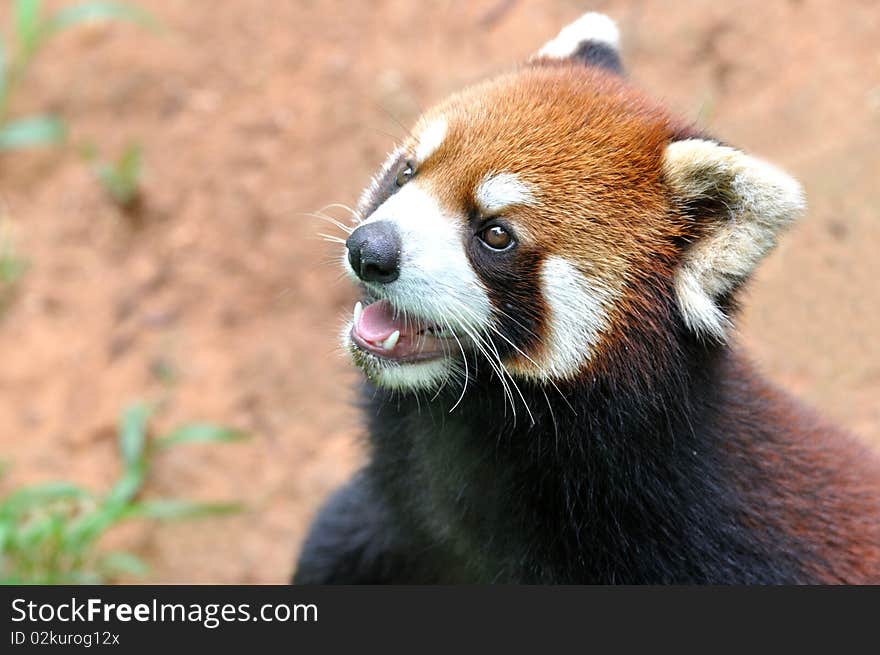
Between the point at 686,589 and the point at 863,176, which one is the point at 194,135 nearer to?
the point at 863,176

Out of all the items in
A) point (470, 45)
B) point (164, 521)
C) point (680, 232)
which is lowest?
point (164, 521)

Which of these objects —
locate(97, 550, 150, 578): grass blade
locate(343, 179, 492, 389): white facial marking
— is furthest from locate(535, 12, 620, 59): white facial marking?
locate(97, 550, 150, 578): grass blade

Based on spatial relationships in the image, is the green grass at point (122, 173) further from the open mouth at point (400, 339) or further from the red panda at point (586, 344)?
the open mouth at point (400, 339)

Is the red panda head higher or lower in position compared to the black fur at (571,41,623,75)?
lower

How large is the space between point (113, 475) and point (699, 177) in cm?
389

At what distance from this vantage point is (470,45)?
672 centimetres

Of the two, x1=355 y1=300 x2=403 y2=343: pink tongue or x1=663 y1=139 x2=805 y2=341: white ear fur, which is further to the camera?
x1=355 y1=300 x2=403 y2=343: pink tongue

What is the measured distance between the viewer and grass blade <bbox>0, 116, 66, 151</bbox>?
6.53m

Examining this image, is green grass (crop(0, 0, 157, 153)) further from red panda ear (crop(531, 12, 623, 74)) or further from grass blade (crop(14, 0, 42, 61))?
red panda ear (crop(531, 12, 623, 74))

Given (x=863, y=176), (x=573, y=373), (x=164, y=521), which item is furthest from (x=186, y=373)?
(x=863, y=176)

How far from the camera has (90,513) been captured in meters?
5.31

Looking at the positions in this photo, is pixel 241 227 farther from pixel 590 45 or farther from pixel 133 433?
pixel 590 45

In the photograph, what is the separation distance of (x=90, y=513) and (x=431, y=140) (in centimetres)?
300

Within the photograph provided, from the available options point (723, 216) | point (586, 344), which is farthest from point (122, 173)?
point (723, 216)
